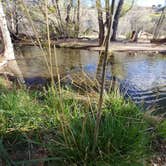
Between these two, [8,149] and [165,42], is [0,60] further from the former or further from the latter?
[165,42]

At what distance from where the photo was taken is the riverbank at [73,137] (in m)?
2.22

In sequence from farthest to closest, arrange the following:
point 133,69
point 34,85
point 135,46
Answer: point 135,46 < point 133,69 < point 34,85

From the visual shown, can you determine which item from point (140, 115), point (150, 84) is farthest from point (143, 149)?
point (150, 84)

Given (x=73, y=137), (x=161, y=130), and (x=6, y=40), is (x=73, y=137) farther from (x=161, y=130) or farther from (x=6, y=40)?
(x=6, y=40)

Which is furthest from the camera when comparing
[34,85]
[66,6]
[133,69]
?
[66,6]

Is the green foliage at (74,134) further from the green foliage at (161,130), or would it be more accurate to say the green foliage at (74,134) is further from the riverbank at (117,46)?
the riverbank at (117,46)

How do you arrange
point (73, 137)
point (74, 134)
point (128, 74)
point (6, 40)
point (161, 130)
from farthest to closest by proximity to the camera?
1. point (6, 40)
2. point (128, 74)
3. point (161, 130)
4. point (74, 134)
5. point (73, 137)

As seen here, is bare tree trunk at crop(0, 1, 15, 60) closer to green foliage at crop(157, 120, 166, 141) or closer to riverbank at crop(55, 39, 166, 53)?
riverbank at crop(55, 39, 166, 53)

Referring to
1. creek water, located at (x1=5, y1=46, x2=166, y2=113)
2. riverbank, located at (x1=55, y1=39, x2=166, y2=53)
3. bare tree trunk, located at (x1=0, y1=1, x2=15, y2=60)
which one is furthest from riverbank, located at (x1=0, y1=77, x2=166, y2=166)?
riverbank, located at (x1=55, y1=39, x2=166, y2=53)

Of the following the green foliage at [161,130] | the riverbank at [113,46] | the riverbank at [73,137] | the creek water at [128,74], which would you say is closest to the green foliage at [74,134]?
the riverbank at [73,137]

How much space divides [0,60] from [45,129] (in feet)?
25.2

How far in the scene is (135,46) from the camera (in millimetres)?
15398

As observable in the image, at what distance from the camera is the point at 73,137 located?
216cm

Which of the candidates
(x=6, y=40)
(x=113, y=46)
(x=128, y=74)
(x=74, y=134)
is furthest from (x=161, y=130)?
(x=113, y=46)
